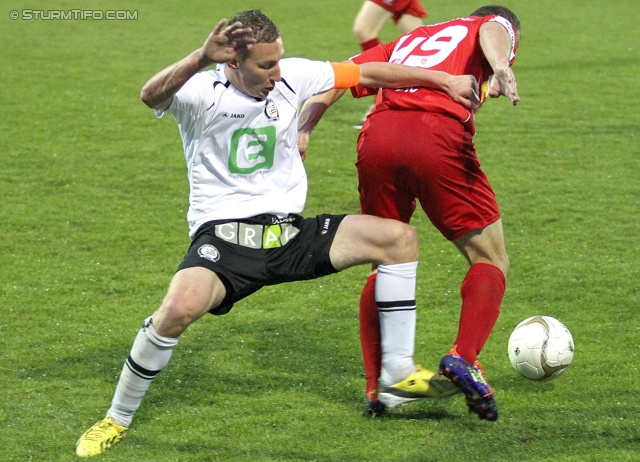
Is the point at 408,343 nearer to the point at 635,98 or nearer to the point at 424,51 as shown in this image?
→ the point at 424,51

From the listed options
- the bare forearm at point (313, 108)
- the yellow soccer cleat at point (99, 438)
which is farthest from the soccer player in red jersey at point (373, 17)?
the yellow soccer cleat at point (99, 438)

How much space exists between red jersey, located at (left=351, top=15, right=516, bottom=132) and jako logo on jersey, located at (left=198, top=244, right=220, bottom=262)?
101 centimetres

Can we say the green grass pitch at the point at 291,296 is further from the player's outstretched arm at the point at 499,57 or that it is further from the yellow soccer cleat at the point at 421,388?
the player's outstretched arm at the point at 499,57

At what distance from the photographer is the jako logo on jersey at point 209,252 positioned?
396cm

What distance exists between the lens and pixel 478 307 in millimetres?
4195

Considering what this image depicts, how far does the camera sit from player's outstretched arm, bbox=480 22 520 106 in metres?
3.88

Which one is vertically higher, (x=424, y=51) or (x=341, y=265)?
(x=424, y=51)

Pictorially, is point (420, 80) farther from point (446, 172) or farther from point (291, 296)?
point (291, 296)

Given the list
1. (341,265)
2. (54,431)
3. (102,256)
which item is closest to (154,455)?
(54,431)

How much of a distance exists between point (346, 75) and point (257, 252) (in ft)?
2.95

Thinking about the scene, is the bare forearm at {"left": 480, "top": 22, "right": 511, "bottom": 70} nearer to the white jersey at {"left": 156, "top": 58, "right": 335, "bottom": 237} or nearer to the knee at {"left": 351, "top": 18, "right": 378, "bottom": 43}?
the white jersey at {"left": 156, "top": 58, "right": 335, "bottom": 237}

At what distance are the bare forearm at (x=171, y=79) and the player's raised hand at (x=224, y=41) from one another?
0.03 meters

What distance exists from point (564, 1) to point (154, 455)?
15344 mm

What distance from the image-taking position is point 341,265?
13.5ft
